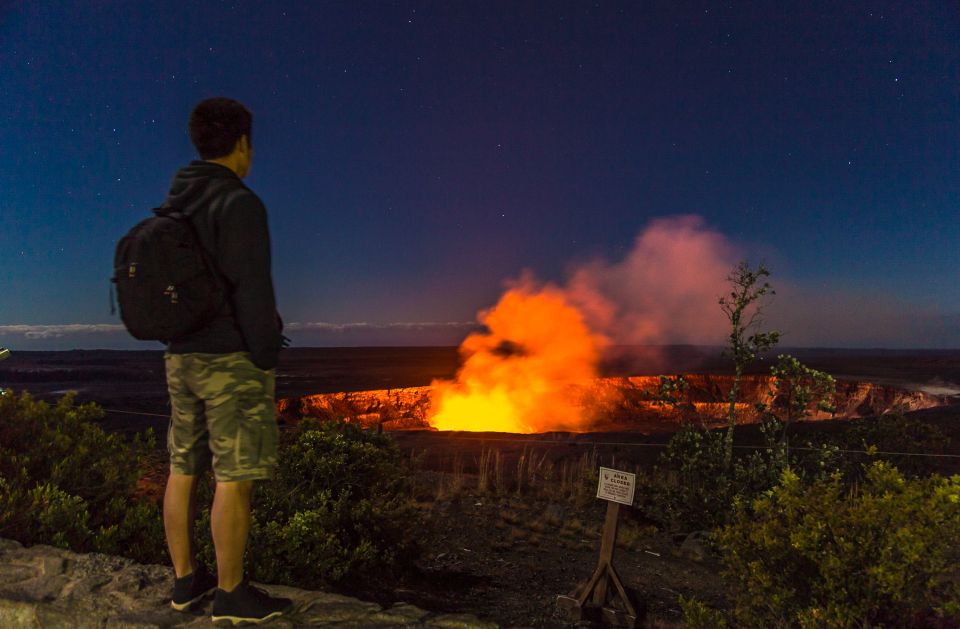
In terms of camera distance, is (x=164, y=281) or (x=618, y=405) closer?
(x=164, y=281)

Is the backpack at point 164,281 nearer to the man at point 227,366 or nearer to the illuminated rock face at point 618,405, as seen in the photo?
the man at point 227,366

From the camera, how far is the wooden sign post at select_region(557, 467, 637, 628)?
4.51 m

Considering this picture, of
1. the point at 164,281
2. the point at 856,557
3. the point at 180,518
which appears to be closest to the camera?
the point at 164,281

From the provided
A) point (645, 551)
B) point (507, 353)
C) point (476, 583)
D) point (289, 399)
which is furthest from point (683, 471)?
point (507, 353)

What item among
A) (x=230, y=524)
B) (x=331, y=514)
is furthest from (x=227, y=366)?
(x=331, y=514)

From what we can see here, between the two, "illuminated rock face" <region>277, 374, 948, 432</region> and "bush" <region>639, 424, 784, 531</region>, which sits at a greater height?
"bush" <region>639, 424, 784, 531</region>

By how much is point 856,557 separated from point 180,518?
3.64 m

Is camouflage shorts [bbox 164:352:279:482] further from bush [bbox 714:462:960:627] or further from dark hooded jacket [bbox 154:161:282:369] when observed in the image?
bush [bbox 714:462:960:627]

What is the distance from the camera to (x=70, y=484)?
4.50 meters

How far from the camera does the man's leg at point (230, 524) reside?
93.4 inches

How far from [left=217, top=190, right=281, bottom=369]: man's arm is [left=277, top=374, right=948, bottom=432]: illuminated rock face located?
2105cm

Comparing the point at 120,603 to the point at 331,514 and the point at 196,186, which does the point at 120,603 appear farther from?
the point at 331,514

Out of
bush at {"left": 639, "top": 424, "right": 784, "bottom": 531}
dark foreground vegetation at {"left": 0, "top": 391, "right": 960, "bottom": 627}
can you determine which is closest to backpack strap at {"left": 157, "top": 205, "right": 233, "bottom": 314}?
dark foreground vegetation at {"left": 0, "top": 391, "right": 960, "bottom": 627}

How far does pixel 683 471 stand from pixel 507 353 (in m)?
26.7
